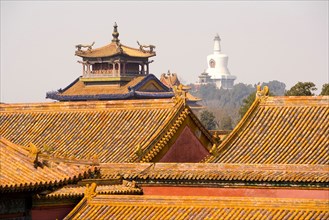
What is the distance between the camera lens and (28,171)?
836 inches

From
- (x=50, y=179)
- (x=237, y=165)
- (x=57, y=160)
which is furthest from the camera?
(x=237, y=165)

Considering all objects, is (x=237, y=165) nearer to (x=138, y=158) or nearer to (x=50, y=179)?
(x=138, y=158)

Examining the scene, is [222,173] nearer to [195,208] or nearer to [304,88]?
[195,208]

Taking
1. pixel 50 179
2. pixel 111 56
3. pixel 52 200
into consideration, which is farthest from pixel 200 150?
pixel 111 56

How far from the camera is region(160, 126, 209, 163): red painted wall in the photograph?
119ft

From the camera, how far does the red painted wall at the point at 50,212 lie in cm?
2723

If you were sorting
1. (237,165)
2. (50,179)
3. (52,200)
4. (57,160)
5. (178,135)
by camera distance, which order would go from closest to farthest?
1. (50,179)
2. (57,160)
3. (52,200)
4. (237,165)
5. (178,135)

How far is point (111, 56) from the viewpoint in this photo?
80.8 m

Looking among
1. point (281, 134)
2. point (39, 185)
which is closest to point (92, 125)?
point (281, 134)

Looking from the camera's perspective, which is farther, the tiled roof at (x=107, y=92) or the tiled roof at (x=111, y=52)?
the tiled roof at (x=111, y=52)

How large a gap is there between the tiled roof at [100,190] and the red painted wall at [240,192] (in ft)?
1.75

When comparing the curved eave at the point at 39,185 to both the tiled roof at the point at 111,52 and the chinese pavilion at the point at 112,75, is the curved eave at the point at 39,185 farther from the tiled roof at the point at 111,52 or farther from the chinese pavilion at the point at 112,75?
the tiled roof at the point at 111,52

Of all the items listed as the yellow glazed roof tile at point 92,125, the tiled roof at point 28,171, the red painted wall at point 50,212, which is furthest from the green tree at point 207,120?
the tiled roof at point 28,171

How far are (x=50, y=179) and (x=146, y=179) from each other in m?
12.1
